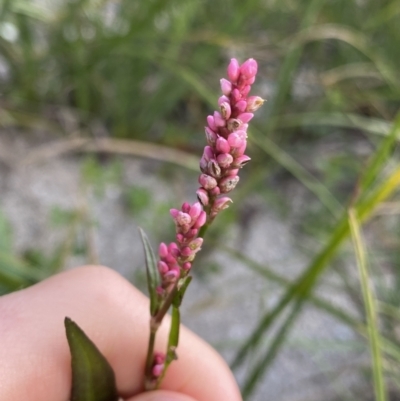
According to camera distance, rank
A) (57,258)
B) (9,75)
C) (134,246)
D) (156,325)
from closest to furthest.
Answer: (156,325), (57,258), (134,246), (9,75)

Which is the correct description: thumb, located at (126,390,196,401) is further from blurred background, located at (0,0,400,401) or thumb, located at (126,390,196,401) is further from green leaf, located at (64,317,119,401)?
blurred background, located at (0,0,400,401)

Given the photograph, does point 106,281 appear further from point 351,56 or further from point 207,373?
point 351,56

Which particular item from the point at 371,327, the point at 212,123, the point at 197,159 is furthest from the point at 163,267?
the point at 197,159

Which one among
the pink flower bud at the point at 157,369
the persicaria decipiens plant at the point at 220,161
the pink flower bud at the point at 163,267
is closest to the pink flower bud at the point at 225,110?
the persicaria decipiens plant at the point at 220,161

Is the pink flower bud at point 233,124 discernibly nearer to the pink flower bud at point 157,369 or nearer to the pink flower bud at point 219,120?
the pink flower bud at point 219,120

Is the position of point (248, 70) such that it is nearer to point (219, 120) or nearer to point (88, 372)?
point (219, 120)

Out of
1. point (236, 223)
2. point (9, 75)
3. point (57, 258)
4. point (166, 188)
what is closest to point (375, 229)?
point (236, 223)
